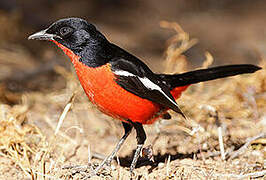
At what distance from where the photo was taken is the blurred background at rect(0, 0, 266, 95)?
6.77 meters

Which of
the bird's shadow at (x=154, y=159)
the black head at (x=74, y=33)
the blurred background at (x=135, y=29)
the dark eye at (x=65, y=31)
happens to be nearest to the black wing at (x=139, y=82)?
the black head at (x=74, y=33)

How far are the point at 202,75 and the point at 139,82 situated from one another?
0.83 metres

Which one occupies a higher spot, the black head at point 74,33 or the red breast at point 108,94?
the black head at point 74,33

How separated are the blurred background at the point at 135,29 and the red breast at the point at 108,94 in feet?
8.97

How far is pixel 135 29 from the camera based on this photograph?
8.70 meters

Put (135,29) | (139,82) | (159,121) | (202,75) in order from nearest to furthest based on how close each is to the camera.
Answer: (139,82), (202,75), (159,121), (135,29)

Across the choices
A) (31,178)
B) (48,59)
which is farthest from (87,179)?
(48,59)

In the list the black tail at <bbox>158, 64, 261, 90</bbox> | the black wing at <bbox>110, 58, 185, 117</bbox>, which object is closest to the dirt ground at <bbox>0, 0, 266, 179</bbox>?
the black tail at <bbox>158, 64, 261, 90</bbox>

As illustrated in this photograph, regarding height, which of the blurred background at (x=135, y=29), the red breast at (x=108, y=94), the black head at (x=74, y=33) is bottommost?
the red breast at (x=108, y=94)

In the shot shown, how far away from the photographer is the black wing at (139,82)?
3339 mm

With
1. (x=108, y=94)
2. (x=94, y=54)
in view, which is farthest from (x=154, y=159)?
(x=94, y=54)

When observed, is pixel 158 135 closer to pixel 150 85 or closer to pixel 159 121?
pixel 159 121

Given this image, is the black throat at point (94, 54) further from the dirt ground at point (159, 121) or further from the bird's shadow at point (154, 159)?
the bird's shadow at point (154, 159)

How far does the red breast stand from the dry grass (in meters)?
0.36
